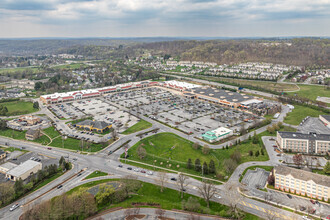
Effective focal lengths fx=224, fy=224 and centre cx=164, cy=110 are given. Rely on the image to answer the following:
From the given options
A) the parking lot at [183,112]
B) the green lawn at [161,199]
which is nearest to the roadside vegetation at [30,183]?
the green lawn at [161,199]

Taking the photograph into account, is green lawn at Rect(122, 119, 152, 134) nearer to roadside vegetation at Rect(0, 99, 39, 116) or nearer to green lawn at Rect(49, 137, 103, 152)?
green lawn at Rect(49, 137, 103, 152)

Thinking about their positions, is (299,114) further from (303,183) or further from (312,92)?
(303,183)

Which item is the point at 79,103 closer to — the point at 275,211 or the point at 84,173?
the point at 84,173

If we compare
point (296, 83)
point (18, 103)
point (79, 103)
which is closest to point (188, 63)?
point (296, 83)

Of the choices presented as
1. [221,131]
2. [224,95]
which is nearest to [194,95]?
[224,95]

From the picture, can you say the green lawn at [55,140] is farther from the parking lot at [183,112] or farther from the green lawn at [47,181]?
the parking lot at [183,112]

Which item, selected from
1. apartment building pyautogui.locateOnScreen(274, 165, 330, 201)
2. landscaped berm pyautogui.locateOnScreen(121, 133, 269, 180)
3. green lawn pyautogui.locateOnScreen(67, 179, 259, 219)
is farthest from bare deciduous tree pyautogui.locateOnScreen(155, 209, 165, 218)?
apartment building pyautogui.locateOnScreen(274, 165, 330, 201)
